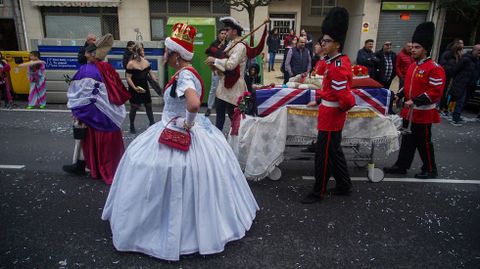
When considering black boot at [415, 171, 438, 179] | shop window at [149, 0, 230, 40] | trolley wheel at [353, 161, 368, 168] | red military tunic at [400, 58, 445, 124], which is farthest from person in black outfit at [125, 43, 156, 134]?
shop window at [149, 0, 230, 40]

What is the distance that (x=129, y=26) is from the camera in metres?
18.8

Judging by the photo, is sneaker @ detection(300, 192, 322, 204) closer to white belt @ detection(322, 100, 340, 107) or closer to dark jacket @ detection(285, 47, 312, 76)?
white belt @ detection(322, 100, 340, 107)

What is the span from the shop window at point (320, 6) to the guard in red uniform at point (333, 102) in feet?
65.2

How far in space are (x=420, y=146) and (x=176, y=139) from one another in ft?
12.3

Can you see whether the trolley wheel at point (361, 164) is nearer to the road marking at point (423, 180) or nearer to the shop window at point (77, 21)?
the road marking at point (423, 180)

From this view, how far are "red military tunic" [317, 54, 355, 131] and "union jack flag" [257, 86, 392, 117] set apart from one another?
2.03 ft

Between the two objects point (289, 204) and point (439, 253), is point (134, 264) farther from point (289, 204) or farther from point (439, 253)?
point (439, 253)

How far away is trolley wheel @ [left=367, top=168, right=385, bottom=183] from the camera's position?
4941 mm

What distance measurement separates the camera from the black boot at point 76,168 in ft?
16.3

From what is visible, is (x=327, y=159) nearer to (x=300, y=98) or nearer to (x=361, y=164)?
(x=300, y=98)

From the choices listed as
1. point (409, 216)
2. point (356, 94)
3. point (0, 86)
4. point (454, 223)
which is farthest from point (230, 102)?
point (0, 86)

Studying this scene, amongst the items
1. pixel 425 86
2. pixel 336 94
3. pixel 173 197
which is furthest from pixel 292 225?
pixel 425 86

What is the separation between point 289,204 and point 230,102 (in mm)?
2010

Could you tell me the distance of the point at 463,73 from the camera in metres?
8.76
